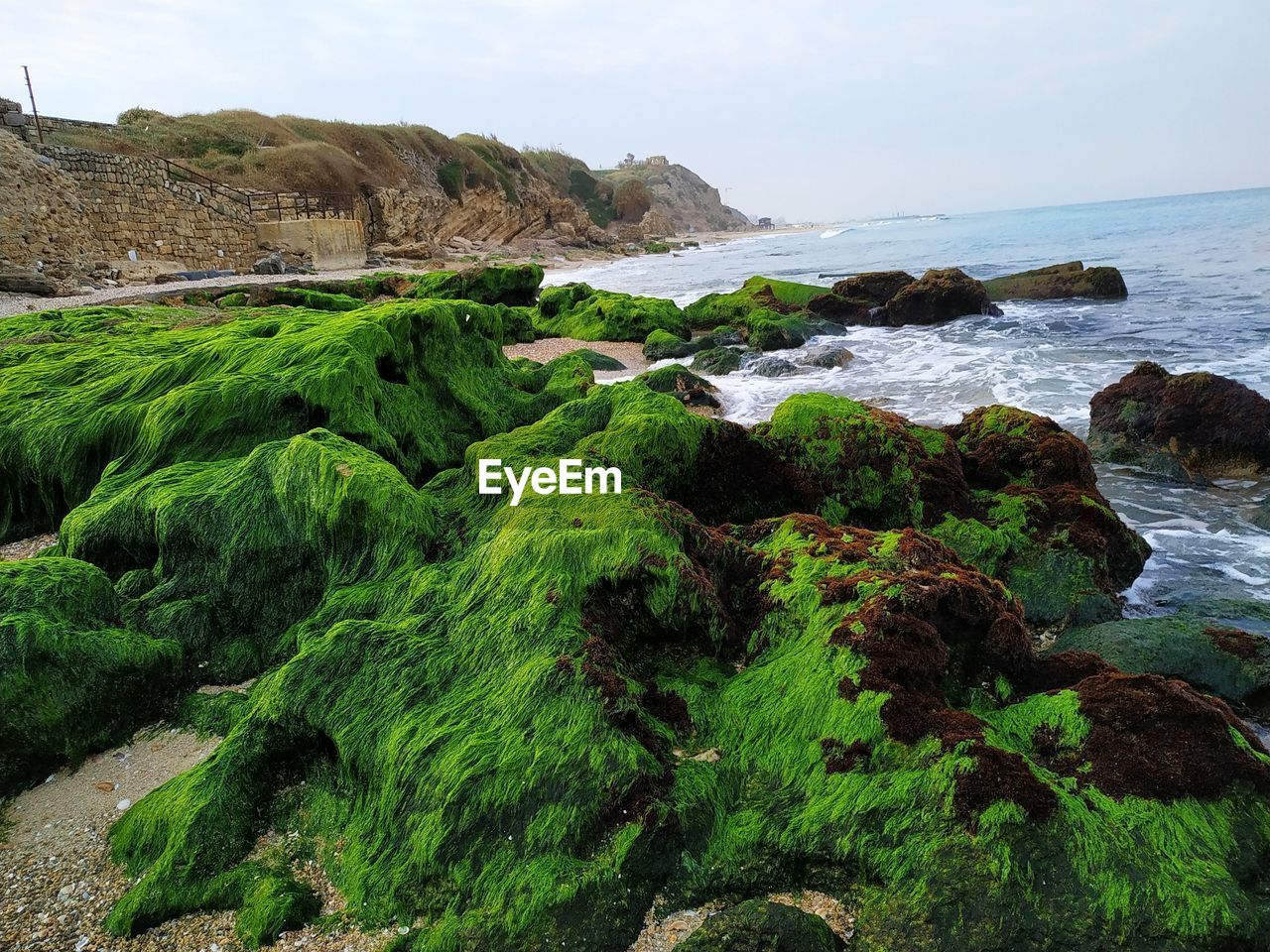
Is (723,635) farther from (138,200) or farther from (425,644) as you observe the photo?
(138,200)

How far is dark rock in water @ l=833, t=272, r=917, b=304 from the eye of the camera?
650 inches

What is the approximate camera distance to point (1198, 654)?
3.57 m

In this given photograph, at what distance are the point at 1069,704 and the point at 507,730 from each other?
83.9 inches

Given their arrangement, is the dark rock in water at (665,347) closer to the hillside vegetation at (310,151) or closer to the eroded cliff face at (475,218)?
the eroded cliff face at (475,218)

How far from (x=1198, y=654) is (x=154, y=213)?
2459 centimetres

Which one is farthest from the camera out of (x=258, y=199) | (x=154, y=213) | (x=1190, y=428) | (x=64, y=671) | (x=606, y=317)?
(x=258, y=199)

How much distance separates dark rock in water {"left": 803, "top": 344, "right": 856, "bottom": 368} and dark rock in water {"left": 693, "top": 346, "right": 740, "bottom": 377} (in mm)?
1205

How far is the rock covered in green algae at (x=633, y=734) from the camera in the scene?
215 cm

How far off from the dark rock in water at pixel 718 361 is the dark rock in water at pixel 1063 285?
32.3 ft

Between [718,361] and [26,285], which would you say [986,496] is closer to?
[718,361]

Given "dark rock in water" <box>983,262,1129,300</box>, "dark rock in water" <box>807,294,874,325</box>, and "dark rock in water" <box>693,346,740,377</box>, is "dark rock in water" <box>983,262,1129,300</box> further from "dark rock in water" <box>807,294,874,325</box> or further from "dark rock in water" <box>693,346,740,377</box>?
"dark rock in water" <box>693,346,740,377</box>

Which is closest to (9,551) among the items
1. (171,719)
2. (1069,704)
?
(171,719)

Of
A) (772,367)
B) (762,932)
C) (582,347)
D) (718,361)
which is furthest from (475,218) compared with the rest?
(762,932)

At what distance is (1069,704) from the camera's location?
2617 mm
